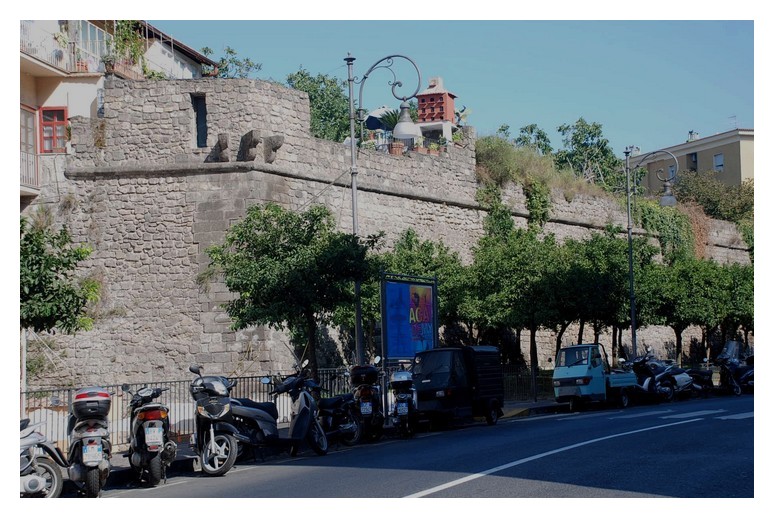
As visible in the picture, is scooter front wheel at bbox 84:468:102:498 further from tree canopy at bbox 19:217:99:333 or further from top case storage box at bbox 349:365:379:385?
top case storage box at bbox 349:365:379:385

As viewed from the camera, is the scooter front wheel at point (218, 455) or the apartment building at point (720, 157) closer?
the scooter front wheel at point (218, 455)

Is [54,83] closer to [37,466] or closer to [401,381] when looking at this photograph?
[401,381]

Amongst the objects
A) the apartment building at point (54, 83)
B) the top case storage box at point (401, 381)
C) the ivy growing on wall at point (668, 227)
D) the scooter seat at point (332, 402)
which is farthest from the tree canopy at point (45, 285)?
the ivy growing on wall at point (668, 227)

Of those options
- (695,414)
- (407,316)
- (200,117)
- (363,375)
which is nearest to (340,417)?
(363,375)

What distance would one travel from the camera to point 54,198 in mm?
27203

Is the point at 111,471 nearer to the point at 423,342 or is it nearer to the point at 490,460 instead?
the point at 490,460

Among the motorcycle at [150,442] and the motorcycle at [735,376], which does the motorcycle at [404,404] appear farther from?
the motorcycle at [735,376]

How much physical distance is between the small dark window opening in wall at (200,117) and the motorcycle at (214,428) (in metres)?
14.7

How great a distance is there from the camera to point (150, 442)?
38.9ft

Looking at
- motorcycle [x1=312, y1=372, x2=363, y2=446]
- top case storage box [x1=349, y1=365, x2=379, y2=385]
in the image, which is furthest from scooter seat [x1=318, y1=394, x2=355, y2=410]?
top case storage box [x1=349, y1=365, x2=379, y2=385]

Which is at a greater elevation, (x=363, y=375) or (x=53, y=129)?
(x=53, y=129)

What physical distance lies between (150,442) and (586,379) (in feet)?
51.8

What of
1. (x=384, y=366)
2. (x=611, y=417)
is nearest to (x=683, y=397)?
(x=611, y=417)

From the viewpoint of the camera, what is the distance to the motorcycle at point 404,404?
18297 millimetres
